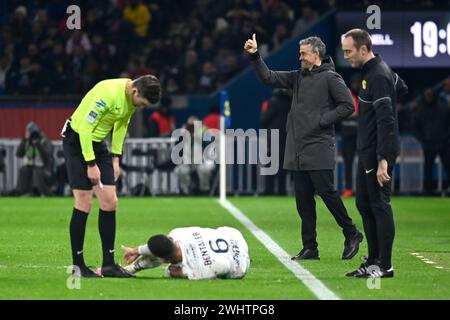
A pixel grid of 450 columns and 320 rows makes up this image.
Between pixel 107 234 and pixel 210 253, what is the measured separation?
1.08 m

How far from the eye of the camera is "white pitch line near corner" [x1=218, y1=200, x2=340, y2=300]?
1121 cm

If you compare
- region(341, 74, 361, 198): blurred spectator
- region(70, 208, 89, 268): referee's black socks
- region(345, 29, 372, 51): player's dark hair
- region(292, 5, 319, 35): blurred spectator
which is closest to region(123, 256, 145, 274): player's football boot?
region(70, 208, 89, 268): referee's black socks

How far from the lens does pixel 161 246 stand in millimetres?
11695

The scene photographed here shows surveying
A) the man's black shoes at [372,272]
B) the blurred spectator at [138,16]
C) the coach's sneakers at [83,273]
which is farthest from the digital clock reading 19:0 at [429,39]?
the coach's sneakers at [83,273]

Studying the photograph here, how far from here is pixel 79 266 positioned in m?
12.4

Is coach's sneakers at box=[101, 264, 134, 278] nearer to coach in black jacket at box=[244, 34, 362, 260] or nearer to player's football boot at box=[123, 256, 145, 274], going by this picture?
player's football boot at box=[123, 256, 145, 274]

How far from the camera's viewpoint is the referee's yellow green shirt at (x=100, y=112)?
39.5 feet

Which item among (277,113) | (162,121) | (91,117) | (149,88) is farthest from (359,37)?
(162,121)

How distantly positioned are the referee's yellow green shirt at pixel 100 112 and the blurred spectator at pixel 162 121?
16377 millimetres

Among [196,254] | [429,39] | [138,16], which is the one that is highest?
[138,16]

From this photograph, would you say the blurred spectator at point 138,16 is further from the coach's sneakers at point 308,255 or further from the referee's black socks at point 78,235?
the referee's black socks at point 78,235

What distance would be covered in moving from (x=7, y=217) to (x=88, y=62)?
9.86 meters

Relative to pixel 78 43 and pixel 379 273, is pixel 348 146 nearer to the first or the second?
pixel 78 43
